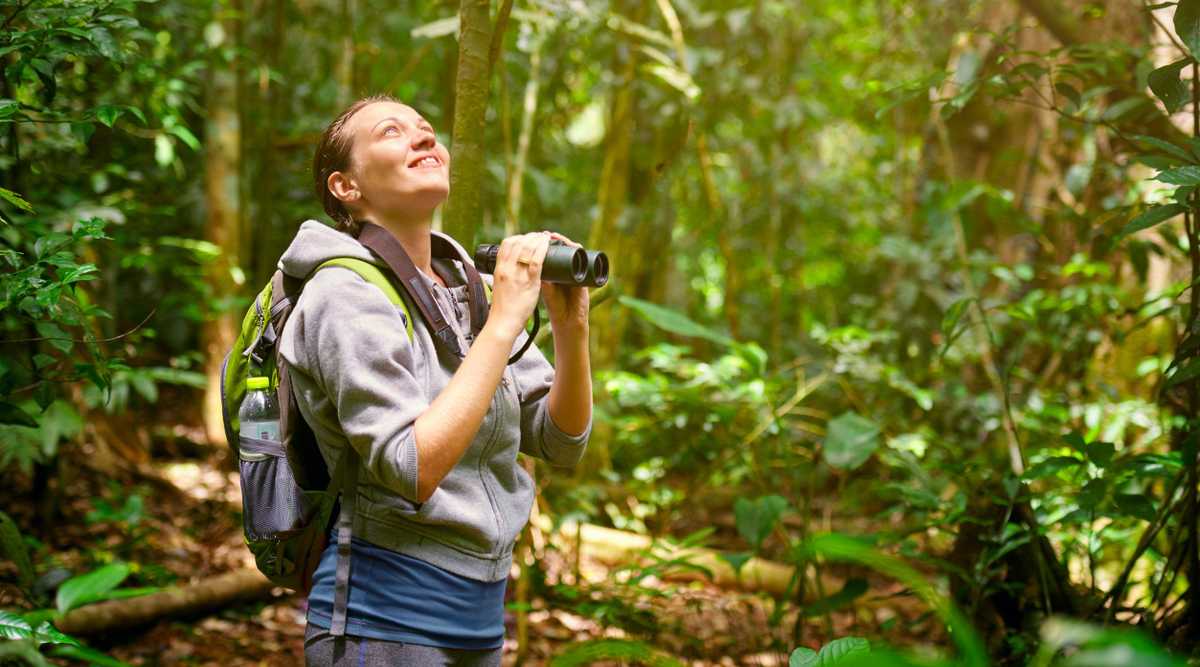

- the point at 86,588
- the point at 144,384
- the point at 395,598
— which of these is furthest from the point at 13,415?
the point at 144,384

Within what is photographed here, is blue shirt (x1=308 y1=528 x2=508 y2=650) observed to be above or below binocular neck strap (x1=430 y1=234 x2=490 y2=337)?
below

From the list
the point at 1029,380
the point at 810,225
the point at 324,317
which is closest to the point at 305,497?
the point at 324,317

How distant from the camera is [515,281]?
4.82 ft

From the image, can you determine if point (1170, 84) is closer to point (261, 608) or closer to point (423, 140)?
point (423, 140)

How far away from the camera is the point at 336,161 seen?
1619 mm

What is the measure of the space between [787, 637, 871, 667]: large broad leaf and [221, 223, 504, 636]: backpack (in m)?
0.68

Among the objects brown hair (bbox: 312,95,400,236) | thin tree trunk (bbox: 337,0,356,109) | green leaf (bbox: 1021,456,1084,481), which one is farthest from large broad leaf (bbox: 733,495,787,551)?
thin tree trunk (bbox: 337,0,356,109)

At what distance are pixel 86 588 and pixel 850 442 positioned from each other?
2224 mm

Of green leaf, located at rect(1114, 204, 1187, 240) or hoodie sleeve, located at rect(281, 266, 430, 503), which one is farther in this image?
green leaf, located at rect(1114, 204, 1187, 240)

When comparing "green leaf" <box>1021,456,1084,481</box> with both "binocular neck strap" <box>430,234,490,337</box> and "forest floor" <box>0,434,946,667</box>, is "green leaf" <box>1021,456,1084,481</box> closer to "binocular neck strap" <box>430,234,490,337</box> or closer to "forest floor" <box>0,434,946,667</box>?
"forest floor" <box>0,434,946,667</box>

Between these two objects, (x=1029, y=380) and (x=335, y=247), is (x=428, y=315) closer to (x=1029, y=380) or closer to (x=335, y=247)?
(x=335, y=247)

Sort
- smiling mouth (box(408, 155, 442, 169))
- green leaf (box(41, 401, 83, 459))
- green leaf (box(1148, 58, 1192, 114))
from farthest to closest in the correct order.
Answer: green leaf (box(41, 401, 83, 459))
green leaf (box(1148, 58, 1192, 114))
smiling mouth (box(408, 155, 442, 169))

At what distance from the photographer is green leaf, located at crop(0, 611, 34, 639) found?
1423 millimetres

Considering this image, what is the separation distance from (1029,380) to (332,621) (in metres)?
3.75
